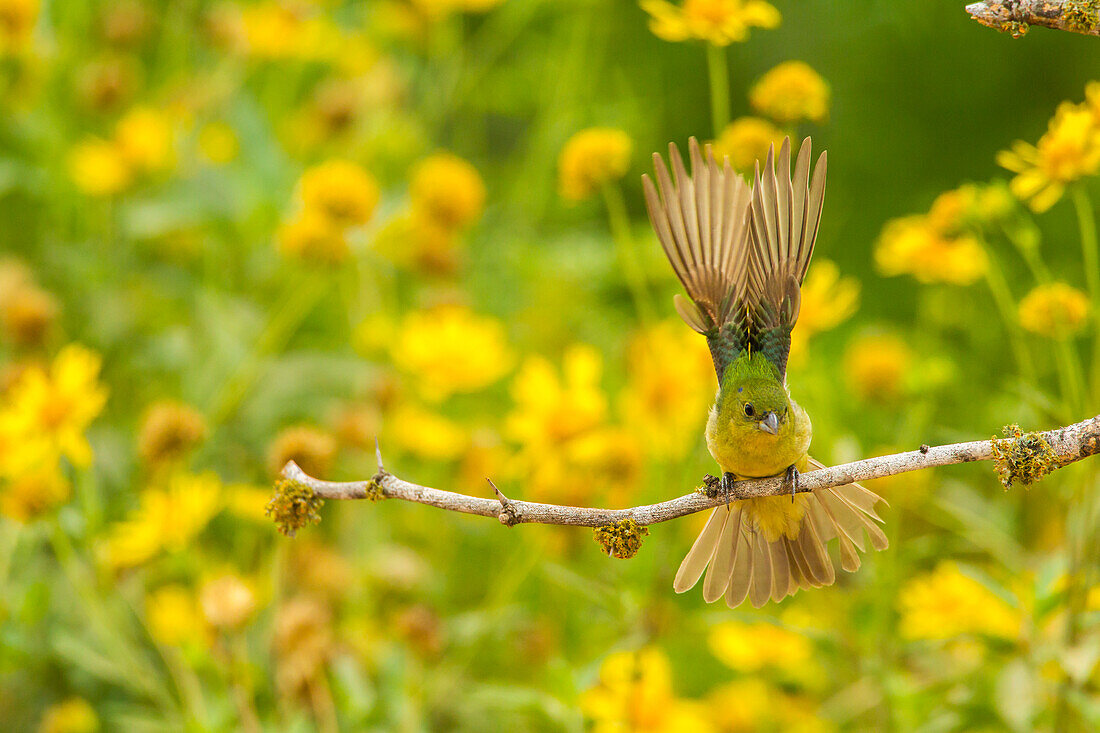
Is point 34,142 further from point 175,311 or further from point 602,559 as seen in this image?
point 602,559

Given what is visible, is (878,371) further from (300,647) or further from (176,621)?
(176,621)

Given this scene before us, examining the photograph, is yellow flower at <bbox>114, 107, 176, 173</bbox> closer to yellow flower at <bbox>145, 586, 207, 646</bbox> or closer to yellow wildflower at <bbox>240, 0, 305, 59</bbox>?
yellow wildflower at <bbox>240, 0, 305, 59</bbox>

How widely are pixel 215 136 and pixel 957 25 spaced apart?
128 cm

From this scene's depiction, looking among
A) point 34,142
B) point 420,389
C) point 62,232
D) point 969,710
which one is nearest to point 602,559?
point 420,389

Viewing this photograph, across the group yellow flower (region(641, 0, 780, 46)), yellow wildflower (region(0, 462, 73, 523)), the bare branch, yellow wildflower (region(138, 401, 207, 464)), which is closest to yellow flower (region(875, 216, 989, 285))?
yellow flower (region(641, 0, 780, 46))

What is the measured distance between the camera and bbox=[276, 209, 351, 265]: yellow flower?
3.84ft

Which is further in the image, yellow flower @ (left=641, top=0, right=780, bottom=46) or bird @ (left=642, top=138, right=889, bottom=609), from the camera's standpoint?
yellow flower @ (left=641, top=0, right=780, bottom=46)

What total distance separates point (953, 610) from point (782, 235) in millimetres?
539

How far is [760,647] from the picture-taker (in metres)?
1.00

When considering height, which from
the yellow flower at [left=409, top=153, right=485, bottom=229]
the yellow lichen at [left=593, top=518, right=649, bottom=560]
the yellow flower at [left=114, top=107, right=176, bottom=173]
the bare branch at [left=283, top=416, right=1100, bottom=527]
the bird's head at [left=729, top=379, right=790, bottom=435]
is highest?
the yellow flower at [left=114, top=107, right=176, bottom=173]

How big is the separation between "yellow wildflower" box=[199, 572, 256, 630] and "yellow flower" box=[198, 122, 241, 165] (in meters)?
0.91

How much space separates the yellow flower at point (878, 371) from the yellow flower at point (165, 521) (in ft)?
2.38

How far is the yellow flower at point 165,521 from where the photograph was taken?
0.88m

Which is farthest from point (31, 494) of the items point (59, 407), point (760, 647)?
point (760, 647)
